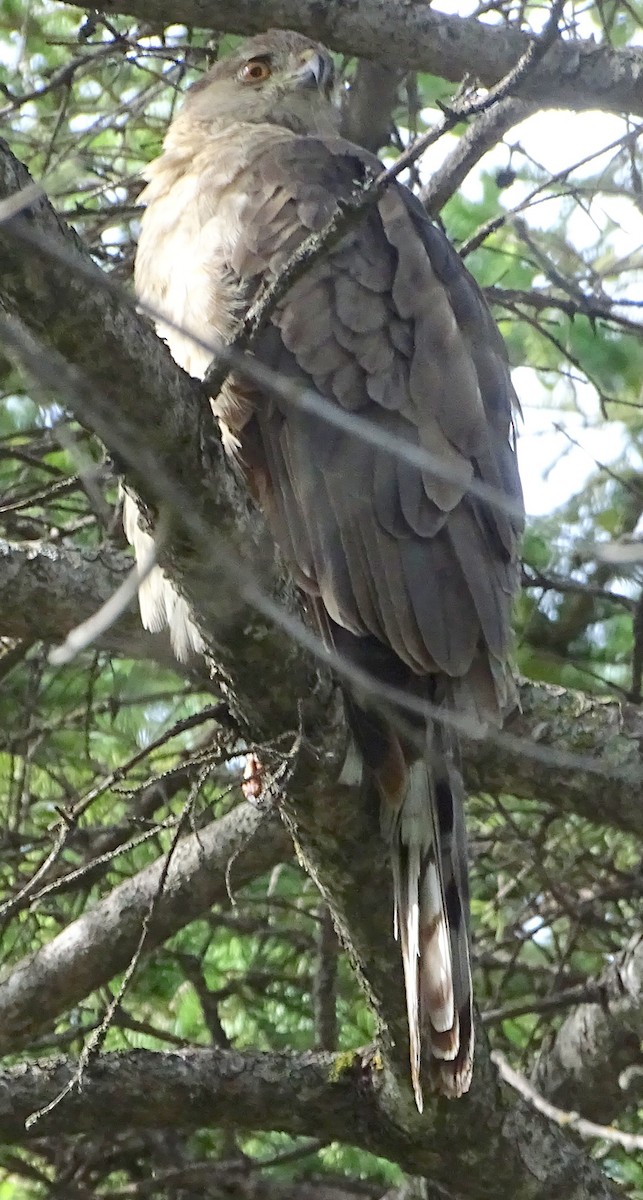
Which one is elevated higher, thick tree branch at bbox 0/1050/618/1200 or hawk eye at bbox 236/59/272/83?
hawk eye at bbox 236/59/272/83

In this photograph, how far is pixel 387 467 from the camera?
3.06m

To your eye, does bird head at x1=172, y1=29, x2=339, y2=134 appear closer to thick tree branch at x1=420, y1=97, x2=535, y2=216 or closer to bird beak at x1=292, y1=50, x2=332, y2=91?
bird beak at x1=292, y1=50, x2=332, y2=91

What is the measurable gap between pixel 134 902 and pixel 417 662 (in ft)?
3.88

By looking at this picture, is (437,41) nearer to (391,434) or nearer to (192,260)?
(192,260)

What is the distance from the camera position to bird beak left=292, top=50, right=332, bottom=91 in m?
4.44

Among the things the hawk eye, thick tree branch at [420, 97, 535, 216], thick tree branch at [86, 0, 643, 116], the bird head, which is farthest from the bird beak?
thick tree branch at [86, 0, 643, 116]

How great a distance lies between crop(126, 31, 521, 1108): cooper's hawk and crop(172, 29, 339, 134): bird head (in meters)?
0.97

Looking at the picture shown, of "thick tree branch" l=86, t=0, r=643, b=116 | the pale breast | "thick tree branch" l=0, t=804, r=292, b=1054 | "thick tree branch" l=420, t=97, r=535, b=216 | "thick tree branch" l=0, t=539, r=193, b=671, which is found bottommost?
"thick tree branch" l=0, t=804, r=292, b=1054

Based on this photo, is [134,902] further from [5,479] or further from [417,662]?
[5,479]

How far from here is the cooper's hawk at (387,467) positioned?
2.74 meters

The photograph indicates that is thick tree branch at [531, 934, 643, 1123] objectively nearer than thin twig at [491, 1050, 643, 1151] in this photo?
No

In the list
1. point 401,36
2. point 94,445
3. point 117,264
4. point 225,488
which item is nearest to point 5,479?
point 94,445

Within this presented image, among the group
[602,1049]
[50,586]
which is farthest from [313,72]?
[602,1049]

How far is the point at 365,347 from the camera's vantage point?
10.5 ft
